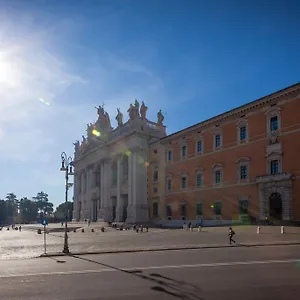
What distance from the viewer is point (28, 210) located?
553 ft

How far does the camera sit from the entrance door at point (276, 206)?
41994 mm

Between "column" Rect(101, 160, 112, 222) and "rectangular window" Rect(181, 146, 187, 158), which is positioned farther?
"column" Rect(101, 160, 112, 222)

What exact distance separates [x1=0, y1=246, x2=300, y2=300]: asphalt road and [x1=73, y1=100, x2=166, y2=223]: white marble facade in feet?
182

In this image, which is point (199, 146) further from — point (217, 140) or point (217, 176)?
point (217, 176)

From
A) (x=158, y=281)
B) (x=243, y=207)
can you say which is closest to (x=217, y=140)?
(x=243, y=207)

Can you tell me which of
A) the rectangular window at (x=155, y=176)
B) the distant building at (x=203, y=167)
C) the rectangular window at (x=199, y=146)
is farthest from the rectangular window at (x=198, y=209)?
the rectangular window at (x=155, y=176)

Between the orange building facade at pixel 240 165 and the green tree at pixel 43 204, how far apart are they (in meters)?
125

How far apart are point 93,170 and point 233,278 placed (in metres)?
82.9

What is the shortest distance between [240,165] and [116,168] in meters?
39.8

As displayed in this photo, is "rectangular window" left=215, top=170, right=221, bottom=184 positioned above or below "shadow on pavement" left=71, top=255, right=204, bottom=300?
above

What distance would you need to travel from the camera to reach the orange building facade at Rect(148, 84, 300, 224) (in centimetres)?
4125

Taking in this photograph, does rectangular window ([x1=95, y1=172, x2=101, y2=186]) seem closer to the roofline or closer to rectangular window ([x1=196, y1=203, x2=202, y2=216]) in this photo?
the roofline

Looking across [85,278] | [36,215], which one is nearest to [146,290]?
[85,278]

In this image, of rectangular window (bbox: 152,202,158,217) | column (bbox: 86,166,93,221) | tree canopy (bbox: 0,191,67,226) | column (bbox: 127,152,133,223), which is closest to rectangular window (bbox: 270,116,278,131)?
rectangular window (bbox: 152,202,158,217)
